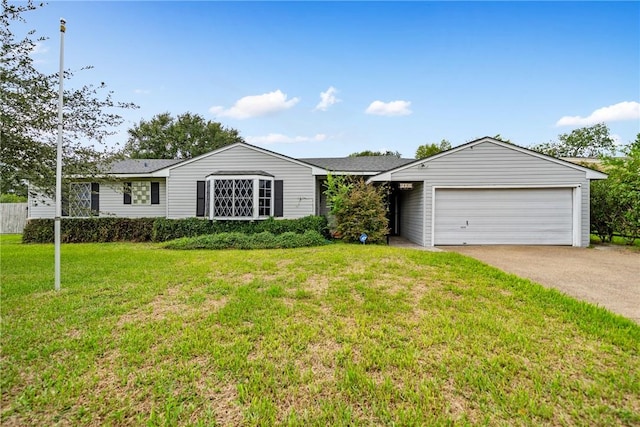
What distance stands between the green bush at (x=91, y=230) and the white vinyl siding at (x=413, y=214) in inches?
423

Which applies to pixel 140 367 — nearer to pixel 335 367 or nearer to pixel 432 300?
pixel 335 367

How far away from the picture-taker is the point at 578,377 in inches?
95.2

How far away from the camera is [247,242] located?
941cm

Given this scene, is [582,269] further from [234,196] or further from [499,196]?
[234,196]

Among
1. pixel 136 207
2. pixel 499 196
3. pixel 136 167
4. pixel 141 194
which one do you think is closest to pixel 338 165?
pixel 499 196

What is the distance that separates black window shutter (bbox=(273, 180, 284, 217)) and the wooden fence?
51.9 ft

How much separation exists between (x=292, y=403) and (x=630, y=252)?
11.6 metres

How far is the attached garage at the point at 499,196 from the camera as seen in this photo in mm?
9719

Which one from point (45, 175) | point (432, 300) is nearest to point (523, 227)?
point (432, 300)

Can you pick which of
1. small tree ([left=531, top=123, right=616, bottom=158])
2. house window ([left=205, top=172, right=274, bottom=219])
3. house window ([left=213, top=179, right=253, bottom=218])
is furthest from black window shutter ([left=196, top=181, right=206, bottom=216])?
small tree ([left=531, top=123, right=616, bottom=158])

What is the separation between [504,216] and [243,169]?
10.3m

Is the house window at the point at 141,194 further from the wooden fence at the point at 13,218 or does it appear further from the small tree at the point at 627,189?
the small tree at the point at 627,189

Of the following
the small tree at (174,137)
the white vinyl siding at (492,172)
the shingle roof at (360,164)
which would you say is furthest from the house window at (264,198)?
the small tree at (174,137)

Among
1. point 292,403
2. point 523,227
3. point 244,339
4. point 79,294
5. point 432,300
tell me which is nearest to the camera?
point 292,403
